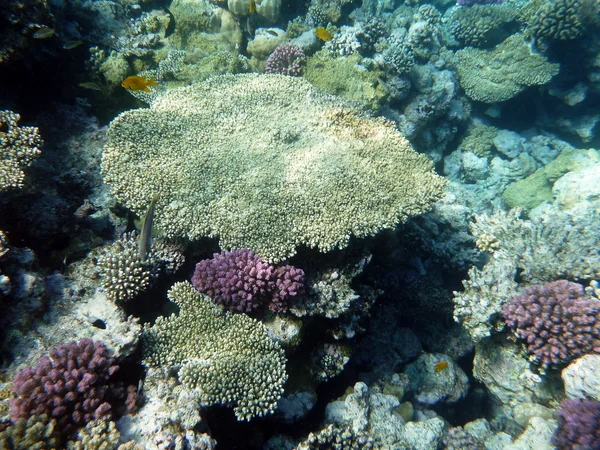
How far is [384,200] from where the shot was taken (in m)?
4.29

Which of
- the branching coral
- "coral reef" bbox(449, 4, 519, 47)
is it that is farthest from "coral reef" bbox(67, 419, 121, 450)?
"coral reef" bbox(449, 4, 519, 47)

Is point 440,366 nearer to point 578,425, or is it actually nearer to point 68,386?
point 578,425

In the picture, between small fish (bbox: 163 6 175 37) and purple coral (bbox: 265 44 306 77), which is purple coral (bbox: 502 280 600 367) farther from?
small fish (bbox: 163 6 175 37)

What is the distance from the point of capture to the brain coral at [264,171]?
3955mm

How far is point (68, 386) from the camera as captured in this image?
9.30 ft

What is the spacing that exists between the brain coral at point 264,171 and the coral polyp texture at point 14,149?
2.78 feet

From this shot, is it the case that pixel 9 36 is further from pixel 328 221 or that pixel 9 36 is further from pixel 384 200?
pixel 384 200

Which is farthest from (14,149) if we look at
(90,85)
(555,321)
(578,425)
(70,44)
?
(578,425)

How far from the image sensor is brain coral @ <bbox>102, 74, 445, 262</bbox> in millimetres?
3955

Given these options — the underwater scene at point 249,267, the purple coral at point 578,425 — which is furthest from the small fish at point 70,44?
the purple coral at point 578,425

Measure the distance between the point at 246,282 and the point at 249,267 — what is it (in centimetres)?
17

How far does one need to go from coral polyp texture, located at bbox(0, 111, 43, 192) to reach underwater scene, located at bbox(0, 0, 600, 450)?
23 millimetres

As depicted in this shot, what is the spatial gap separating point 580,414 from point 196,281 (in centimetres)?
447

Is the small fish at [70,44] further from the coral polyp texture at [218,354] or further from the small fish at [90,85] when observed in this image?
the coral polyp texture at [218,354]
